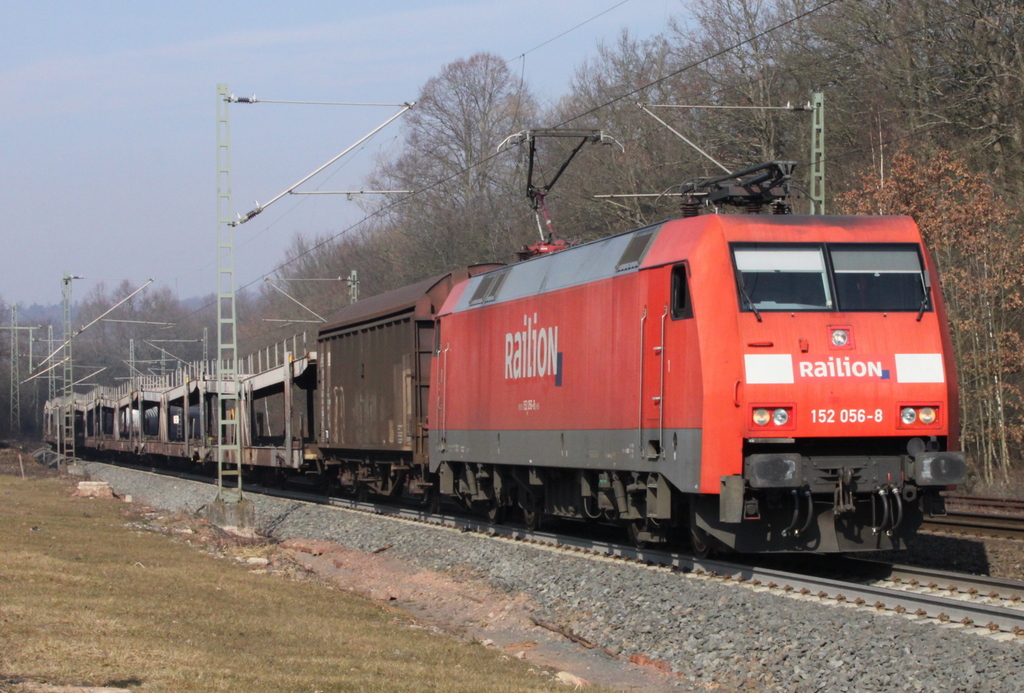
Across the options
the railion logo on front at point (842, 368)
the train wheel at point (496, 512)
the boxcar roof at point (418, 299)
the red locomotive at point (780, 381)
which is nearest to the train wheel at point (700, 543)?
the red locomotive at point (780, 381)

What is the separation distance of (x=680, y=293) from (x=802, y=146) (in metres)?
27.0

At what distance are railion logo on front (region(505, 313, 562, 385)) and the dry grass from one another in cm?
364

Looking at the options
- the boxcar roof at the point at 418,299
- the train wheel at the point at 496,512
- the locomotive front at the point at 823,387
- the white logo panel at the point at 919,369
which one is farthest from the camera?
the boxcar roof at the point at 418,299

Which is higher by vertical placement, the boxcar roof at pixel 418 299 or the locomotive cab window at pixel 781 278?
the boxcar roof at pixel 418 299

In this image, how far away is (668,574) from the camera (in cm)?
1213

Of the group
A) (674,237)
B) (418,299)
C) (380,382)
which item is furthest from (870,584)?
(380,382)

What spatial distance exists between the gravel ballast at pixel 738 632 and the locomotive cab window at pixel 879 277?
3.14 meters

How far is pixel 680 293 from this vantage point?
466 inches

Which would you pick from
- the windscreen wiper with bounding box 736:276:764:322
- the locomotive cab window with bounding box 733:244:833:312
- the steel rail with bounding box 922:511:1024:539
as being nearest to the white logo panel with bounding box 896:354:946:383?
the locomotive cab window with bounding box 733:244:833:312

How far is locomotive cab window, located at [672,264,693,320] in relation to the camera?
11.7 meters

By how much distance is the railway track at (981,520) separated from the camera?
50.4 feet

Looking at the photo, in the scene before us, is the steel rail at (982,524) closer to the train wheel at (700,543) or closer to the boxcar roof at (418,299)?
the train wheel at (700,543)

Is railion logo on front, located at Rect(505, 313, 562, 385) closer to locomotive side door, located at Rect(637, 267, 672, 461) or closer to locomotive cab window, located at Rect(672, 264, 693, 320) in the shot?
locomotive side door, located at Rect(637, 267, 672, 461)

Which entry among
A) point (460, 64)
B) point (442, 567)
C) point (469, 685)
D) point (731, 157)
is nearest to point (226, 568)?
point (442, 567)
